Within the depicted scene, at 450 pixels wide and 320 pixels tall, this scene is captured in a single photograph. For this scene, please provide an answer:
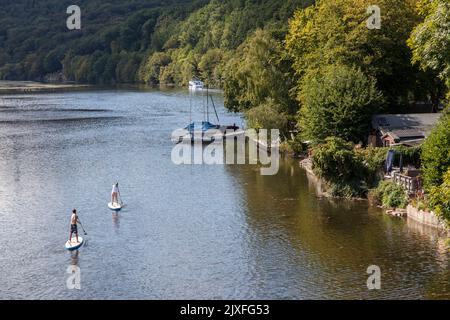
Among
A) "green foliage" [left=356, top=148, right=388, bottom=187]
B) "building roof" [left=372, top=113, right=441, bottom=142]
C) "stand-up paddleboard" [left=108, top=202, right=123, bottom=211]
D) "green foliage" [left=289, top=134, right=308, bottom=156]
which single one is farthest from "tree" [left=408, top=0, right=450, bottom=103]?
"green foliage" [left=289, top=134, right=308, bottom=156]

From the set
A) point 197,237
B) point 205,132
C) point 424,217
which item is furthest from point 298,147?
point 197,237

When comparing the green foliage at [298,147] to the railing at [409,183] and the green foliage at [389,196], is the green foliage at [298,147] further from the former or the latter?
the railing at [409,183]

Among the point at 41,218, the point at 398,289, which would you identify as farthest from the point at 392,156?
the point at 41,218

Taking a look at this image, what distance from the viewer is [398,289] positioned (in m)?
35.1

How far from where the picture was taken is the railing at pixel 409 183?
4788 centimetres

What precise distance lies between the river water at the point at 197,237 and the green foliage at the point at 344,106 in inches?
212

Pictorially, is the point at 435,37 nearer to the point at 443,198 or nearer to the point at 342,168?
the point at 443,198

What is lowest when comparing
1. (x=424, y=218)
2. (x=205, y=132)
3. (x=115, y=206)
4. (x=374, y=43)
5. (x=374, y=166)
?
(x=115, y=206)

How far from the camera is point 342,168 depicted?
52.9 metres

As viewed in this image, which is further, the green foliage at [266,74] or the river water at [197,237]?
the green foliage at [266,74]

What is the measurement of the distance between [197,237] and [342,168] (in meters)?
14.1

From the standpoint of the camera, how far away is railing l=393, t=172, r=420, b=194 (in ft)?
157

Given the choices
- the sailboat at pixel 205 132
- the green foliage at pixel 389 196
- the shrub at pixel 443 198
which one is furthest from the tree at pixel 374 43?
the shrub at pixel 443 198
